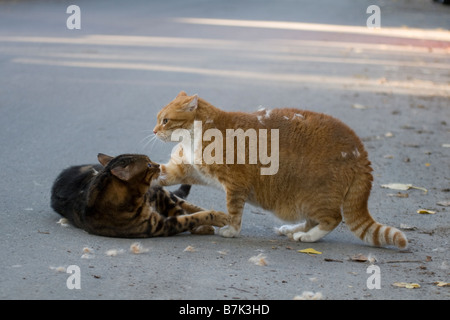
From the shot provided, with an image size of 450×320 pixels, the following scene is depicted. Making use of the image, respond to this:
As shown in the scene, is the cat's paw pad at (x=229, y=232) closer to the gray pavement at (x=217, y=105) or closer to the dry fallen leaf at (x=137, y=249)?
the gray pavement at (x=217, y=105)

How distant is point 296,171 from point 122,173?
4.18 feet

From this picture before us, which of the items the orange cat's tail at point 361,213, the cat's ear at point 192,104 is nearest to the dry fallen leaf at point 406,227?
the orange cat's tail at point 361,213

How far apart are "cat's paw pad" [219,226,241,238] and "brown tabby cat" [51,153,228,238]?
71 mm

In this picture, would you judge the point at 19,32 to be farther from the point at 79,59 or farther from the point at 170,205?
the point at 170,205

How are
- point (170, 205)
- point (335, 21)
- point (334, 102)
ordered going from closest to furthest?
point (170, 205), point (334, 102), point (335, 21)

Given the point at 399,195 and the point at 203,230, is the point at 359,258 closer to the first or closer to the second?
the point at 203,230

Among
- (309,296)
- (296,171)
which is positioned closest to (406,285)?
(309,296)

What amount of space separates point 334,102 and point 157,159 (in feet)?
13.5

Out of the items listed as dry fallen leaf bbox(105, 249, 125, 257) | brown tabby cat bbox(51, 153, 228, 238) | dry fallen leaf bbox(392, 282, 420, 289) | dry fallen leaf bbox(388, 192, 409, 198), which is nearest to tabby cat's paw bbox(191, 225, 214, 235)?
brown tabby cat bbox(51, 153, 228, 238)

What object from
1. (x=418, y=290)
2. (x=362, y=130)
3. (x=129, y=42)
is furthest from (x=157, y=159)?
(x=129, y=42)

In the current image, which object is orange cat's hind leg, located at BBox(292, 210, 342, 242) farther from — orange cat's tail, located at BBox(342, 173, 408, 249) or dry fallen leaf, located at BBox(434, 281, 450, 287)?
dry fallen leaf, located at BBox(434, 281, 450, 287)

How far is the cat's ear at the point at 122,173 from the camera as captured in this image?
517 cm

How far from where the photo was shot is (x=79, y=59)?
12.6 metres

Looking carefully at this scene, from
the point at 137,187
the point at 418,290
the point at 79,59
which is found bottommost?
the point at 418,290
